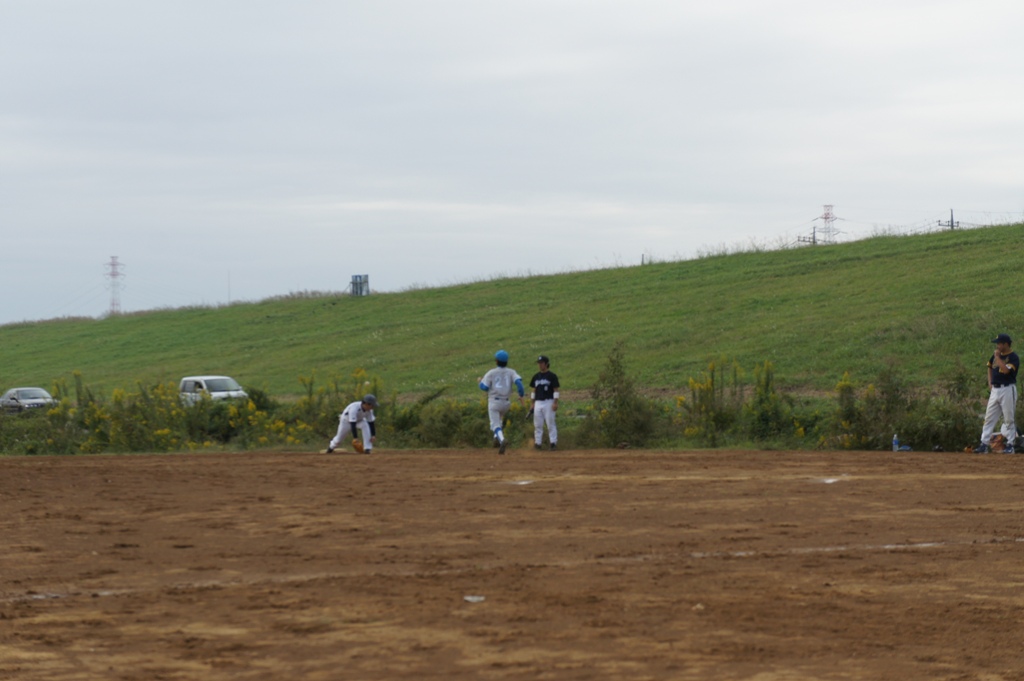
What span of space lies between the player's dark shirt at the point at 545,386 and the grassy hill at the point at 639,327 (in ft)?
27.4

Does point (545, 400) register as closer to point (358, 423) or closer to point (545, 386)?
point (545, 386)

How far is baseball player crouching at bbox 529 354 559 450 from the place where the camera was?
78.6ft

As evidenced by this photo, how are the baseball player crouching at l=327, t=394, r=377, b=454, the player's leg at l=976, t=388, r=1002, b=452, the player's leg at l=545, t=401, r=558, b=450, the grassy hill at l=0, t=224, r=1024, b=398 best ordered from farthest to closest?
the grassy hill at l=0, t=224, r=1024, b=398
the player's leg at l=545, t=401, r=558, b=450
the baseball player crouching at l=327, t=394, r=377, b=454
the player's leg at l=976, t=388, r=1002, b=452

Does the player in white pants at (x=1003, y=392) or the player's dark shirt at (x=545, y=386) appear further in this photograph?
the player's dark shirt at (x=545, y=386)

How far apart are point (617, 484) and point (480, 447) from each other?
9.01 m

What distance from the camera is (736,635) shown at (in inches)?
319

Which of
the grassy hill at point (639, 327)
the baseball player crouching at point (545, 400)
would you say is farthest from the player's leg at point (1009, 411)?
the baseball player crouching at point (545, 400)

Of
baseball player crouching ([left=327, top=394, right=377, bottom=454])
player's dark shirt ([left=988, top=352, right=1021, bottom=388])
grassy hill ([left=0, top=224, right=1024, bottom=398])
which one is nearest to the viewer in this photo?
Answer: player's dark shirt ([left=988, top=352, right=1021, bottom=388])

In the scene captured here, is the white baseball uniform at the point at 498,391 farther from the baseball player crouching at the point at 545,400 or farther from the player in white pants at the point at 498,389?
the baseball player crouching at the point at 545,400

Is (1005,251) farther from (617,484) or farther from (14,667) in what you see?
(14,667)

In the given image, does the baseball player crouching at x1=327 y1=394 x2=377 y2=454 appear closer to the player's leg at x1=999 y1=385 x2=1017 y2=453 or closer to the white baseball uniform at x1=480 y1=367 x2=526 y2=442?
the white baseball uniform at x1=480 y1=367 x2=526 y2=442

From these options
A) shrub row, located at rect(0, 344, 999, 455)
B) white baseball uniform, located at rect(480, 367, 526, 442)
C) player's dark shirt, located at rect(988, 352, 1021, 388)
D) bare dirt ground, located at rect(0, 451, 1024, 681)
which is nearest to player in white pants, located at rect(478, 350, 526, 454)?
white baseball uniform, located at rect(480, 367, 526, 442)

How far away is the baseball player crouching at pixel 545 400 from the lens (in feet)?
78.6

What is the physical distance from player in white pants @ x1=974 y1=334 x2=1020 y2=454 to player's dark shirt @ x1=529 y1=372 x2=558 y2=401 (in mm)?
7600
